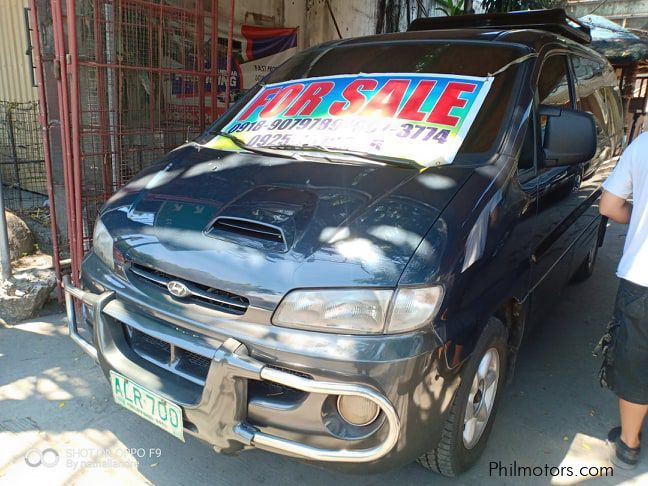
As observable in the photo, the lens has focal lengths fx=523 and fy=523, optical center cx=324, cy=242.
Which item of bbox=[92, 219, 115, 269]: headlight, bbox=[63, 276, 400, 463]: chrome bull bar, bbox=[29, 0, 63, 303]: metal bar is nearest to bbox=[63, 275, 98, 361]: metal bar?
bbox=[92, 219, 115, 269]: headlight

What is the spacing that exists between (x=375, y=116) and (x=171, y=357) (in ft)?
4.98

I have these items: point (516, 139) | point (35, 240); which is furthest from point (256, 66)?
point (516, 139)

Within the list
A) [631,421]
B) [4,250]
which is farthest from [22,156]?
[631,421]

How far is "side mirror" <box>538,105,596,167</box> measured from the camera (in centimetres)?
249

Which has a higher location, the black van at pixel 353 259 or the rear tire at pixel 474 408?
the black van at pixel 353 259

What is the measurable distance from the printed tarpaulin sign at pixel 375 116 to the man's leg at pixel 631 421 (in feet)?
4.69

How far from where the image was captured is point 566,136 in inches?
98.0

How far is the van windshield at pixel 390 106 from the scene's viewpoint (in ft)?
8.06

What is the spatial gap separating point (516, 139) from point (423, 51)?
906 millimetres

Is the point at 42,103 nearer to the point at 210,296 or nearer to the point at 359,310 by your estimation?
the point at 210,296

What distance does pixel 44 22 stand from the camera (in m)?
3.91

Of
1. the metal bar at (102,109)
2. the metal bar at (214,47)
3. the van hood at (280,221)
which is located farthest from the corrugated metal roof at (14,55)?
the van hood at (280,221)

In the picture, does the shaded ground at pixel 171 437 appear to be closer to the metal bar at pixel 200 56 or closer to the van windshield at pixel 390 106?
the van windshield at pixel 390 106

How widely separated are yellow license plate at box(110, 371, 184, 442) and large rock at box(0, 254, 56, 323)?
1996mm
